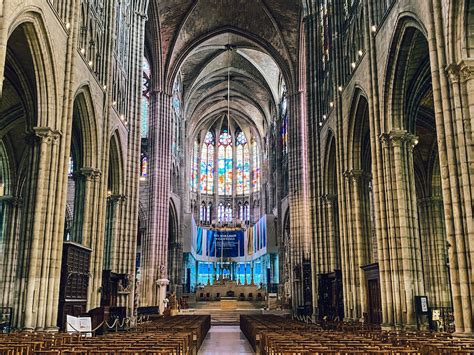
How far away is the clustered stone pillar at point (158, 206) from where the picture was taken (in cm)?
3919

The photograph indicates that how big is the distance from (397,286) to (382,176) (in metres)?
4.15

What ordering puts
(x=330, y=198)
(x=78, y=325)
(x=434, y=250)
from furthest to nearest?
1. (x=434, y=250)
2. (x=330, y=198)
3. (x=78, y=325)

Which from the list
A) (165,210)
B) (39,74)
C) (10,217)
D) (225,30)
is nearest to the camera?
(39,74)

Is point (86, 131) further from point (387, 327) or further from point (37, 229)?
point (387, 327)

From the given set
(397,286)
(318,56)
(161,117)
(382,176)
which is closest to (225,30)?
(161,117)

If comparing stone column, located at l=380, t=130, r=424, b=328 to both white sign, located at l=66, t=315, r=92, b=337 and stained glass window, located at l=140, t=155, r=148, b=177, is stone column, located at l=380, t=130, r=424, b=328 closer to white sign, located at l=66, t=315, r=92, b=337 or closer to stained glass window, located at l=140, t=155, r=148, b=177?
white sign, located at l=66, t=315, r=92, b=337

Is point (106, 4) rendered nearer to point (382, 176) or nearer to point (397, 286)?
A: point (382, 176)

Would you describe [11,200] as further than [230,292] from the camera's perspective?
No

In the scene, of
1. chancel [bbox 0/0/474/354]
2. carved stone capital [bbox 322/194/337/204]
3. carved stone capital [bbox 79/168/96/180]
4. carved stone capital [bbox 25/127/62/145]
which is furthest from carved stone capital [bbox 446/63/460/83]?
carved stone capital [bbox 322/194/337/204]

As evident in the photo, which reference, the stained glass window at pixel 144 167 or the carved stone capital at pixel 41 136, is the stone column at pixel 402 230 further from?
the stained glass window at pixel 144 167

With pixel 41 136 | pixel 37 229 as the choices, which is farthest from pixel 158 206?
pixel 37 229

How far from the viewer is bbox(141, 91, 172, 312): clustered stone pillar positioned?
3919cm

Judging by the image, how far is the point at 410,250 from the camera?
1697 cm

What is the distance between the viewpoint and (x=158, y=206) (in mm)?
40406
